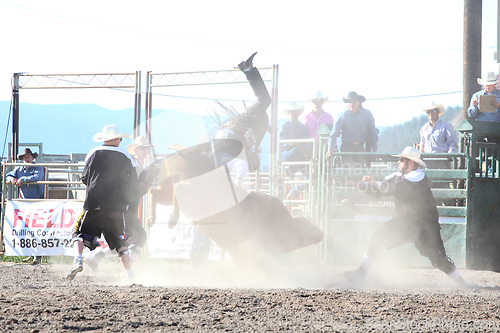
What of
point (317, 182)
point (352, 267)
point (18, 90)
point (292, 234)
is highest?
point (18, 90)

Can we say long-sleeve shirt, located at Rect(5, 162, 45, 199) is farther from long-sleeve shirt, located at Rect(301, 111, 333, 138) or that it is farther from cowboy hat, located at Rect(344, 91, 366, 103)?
cowboy hat, located at Rect(344, 91, 366, 103)

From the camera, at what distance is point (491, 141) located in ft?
24.4

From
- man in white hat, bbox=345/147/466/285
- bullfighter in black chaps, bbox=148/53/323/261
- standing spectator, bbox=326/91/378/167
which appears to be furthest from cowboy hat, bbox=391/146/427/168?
standing spectator, bbox=326/91/378/167

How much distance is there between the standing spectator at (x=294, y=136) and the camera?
9352 mm

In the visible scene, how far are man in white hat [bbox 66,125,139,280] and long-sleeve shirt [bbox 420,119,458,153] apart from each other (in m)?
5.23

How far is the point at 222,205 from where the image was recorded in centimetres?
510

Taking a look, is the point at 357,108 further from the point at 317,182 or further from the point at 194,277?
the point at 194,277

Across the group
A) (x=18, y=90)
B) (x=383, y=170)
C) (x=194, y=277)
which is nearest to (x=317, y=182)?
(x=383, y=170)

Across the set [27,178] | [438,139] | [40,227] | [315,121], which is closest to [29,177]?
[27,178]

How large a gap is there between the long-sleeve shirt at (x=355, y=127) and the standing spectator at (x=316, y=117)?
56.5 inches

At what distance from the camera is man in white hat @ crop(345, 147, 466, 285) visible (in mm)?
5562

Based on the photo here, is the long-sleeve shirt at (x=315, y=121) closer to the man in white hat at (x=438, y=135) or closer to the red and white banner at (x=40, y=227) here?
the man in white hat at (x=438, y=135)

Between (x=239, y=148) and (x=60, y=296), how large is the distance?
2118 millimetres

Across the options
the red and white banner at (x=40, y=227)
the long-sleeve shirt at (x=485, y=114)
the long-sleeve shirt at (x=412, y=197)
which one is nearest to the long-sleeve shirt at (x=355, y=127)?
the long-sleeve shirt at (x=485, y=114)
